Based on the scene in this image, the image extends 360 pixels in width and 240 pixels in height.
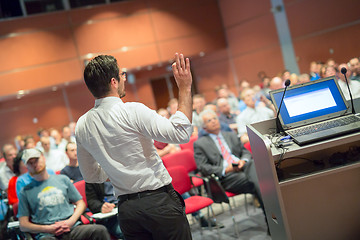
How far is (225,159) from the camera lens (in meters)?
4.41

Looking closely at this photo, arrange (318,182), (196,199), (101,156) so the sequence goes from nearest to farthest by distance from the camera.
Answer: (101,156) → (318,182) → (196,199)

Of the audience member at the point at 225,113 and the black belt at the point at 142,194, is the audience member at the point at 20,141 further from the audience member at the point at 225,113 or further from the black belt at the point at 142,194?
the black belt at the point at 142,194

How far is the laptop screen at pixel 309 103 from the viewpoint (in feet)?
8.48

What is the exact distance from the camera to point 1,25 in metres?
9.92

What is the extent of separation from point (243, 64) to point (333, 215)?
9625mm

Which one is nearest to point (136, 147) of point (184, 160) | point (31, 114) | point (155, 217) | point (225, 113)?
point (155, 217)

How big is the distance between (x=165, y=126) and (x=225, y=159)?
2.79 m

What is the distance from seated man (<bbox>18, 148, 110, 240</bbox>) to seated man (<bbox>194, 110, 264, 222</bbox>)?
4.54ft

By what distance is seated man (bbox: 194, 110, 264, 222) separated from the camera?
13.1ft

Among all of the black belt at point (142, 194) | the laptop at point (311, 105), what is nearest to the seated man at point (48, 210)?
the black belt at point (142, 194)

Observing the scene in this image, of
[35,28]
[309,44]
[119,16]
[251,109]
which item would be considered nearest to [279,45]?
[309,44]

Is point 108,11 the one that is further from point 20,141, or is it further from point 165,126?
point 165,126

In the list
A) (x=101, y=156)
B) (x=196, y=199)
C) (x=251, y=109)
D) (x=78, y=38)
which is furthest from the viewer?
(x=78, y=38)

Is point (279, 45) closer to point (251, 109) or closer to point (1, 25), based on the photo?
point (251, 109)
